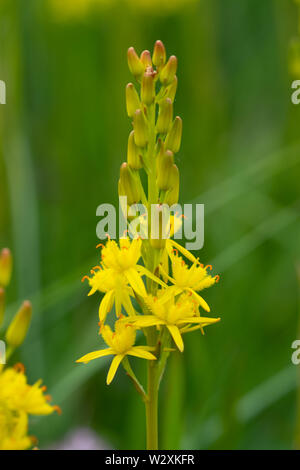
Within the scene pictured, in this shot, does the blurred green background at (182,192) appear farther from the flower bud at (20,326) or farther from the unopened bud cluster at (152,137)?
the unopened bud cluster at (152,137)

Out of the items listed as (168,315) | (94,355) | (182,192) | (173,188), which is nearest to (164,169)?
(173,188)

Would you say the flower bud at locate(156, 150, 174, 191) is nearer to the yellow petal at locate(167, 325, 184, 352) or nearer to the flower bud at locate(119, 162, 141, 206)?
the flower bud at locate(119, 162, 141, 206)

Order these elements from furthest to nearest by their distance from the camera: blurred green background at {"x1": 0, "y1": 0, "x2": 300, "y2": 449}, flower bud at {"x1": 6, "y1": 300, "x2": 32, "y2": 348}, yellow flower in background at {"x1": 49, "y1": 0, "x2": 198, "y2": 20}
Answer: yellow flower in background at {"x1": 49, "y1": 0, "x2": 198, "y2": 20} < blurred green background at {"x1": 0, "y1": 0, "x2": 300, "y2": 449} < flower bud at {"x1": 6, "y1": 300, "x2": 32, "y2": 348}

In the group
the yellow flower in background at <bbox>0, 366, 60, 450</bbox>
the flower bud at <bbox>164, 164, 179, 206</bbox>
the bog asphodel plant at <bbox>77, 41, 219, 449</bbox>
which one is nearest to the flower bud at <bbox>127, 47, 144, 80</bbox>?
the bog asphodel plant at <bbox>77, 41, 219, 449</bbox>

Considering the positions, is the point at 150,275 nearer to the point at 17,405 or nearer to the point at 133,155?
the point at 133,155

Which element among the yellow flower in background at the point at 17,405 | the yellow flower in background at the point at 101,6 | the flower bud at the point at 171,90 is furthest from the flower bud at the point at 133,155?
the yellow flower in background at the point at 101,6

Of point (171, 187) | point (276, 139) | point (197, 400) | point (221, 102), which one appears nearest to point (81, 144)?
point (221, 102)
